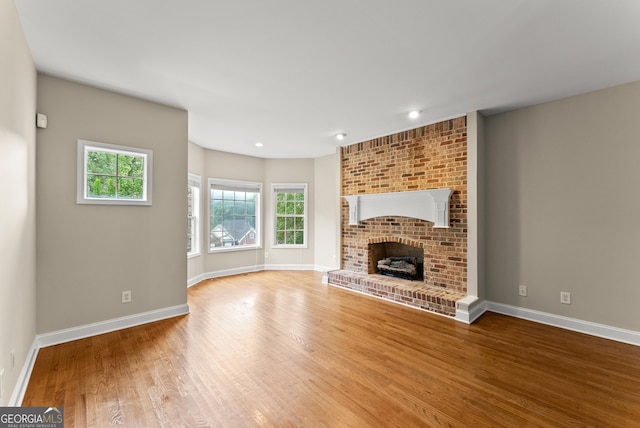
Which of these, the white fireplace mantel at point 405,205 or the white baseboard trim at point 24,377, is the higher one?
the white fireplace mantel at point 405,205

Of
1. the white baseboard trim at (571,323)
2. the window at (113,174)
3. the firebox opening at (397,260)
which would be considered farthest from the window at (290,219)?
the white baseboard trim at (571,323)

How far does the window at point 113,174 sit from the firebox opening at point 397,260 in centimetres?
361

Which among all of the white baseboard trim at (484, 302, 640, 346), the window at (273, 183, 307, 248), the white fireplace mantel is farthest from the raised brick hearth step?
the window at (273, 183, 307, 248)

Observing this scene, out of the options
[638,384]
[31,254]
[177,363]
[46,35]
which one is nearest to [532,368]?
[638,384]

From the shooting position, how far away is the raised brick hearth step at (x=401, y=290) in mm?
3582

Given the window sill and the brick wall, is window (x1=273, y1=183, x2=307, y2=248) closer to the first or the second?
the window sill

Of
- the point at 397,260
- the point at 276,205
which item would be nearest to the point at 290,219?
the point at 276,205

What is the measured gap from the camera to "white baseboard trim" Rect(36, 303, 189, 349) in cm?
268

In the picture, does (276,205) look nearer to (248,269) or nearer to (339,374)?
(248,269)

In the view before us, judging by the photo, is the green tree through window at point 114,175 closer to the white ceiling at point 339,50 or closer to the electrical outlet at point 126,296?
the white ceiling at point 339,50

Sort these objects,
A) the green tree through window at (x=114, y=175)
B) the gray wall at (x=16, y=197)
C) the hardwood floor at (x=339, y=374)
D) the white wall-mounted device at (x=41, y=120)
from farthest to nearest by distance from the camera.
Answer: the green tree through window at (x=114, y=175), the white wall-mounted device at (x=41, y=120), the hardwood floor at (x=339, y=374), the gray wall at (x=16, y=197)

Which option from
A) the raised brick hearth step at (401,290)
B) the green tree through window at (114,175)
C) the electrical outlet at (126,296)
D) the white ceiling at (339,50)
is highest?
the white ceiling at (339,50)

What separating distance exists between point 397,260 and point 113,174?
417 cm

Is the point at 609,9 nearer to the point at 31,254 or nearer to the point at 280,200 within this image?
the point at 31,254
